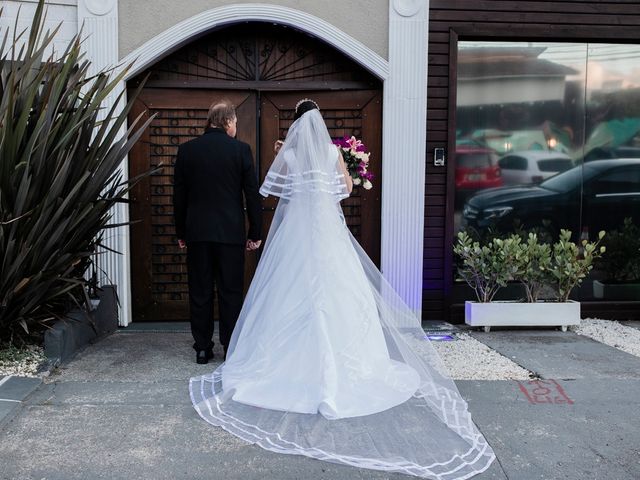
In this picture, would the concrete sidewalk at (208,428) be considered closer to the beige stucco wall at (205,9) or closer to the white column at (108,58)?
the white column at (108,58)

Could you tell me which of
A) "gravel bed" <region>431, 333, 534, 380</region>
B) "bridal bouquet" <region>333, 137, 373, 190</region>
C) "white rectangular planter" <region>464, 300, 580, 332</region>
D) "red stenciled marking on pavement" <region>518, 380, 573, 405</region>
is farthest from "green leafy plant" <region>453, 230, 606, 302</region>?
"red stenciled marking on pavement" <region>518, 380, 573, 405</region>

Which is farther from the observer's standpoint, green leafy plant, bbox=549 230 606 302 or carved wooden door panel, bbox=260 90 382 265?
carved wooden door panel, bbox=260 90 382 265

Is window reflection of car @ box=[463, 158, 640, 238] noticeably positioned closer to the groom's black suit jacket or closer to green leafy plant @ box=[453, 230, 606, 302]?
green leafy plant @ box=[453, 230, 606, 302]

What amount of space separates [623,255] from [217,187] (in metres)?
4.65

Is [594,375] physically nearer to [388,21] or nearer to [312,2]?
[388,21]

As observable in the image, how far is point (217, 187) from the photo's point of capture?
4.64m

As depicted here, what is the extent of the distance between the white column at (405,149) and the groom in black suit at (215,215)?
187 cm

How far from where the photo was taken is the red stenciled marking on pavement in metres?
4.03

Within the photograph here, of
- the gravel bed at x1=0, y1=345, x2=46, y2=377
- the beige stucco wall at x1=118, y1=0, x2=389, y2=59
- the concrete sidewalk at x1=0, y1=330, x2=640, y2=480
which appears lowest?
the concrete sidewalk at x1=0, y1=330, x2=640, y2=480

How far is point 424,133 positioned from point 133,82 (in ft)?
9.67

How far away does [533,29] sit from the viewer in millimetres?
6258

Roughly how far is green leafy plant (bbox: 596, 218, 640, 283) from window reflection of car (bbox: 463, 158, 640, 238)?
105 mm

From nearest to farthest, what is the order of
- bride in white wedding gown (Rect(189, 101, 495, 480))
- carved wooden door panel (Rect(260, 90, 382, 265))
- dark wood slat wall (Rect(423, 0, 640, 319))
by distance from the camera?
bride in white wedding gown (Rect(189, 101, 495, 480)) → dark wood slat wall (Rect(423, 0, 640, 319)) → carved wooden door panel (Rect(260, 90, 382, 265))

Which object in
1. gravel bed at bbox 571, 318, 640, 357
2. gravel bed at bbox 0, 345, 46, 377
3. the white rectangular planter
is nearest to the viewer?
gravel bed at bbox 0, 345, 46, 377
